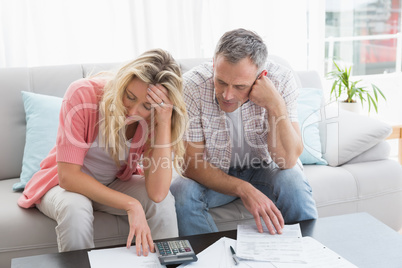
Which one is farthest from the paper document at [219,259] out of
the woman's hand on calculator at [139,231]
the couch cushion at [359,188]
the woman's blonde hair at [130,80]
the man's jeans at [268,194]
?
the couch cushion at [359,188]

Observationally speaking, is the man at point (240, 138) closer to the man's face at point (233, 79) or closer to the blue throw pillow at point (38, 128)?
the man's face at point (233, 79)

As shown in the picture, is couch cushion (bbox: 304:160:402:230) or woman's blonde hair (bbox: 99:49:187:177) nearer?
woman's blonde hair (bbox: 99:49:187:177)

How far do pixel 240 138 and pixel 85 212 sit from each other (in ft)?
2.36

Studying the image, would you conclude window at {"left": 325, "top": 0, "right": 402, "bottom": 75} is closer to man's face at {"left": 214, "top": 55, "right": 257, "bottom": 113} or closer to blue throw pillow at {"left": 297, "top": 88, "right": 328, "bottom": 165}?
blue throw pillow at {"left": 297, "top": 88, "right": 328, "bottom": 165}

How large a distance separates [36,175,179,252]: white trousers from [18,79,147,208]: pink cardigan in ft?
0.21

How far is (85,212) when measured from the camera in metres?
1.56

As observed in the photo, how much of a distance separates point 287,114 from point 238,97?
0.80 feet

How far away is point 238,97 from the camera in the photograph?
1741 mm

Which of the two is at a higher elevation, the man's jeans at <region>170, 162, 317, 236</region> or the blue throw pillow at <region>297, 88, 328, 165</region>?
the blue throw pillow at <region>297, 88, 328, 165</region>

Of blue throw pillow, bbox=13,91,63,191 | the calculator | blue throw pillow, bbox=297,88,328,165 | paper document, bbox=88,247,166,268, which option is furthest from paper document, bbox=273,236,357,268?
blue throw pillow, bbox=13,91,63,191

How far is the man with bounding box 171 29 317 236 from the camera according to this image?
5.54 ft

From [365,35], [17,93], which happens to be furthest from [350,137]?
[365,35]

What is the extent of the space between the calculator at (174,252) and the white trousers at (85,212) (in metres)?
0.32

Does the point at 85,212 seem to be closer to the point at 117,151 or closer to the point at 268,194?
the point at 117,151
